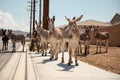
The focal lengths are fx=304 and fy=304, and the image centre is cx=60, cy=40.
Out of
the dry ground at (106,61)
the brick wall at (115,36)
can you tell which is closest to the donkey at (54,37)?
the dry ground at (106,61)

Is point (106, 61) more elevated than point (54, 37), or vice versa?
point (54, 37)

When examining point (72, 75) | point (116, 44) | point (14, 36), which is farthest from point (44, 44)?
point (116, 44)

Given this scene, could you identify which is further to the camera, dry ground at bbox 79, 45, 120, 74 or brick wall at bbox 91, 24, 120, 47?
brick wall at bbox 91, 24, 120, 47

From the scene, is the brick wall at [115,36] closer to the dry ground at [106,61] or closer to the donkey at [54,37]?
the dry ground at [106,61]

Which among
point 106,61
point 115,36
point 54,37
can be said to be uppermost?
point 115,36

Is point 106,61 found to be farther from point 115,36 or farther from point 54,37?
point 115,36

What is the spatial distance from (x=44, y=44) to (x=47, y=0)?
Result: 7.90 metres

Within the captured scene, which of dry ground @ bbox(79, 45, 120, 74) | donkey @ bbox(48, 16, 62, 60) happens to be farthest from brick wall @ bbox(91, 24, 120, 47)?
donkey @ bbox(48, 16, 62, 60)

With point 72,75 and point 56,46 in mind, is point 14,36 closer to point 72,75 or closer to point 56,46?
point 56,46

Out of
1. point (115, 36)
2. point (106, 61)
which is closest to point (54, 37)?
point (106, 61)

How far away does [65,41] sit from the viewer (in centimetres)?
1616

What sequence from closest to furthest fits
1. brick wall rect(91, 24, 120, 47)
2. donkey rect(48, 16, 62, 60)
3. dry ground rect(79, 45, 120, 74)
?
dry ground rect(79, 45, 120, 74)
donkey rect(48, 16, 62, 60)
brick wall rect(91, 24, 120, 47)

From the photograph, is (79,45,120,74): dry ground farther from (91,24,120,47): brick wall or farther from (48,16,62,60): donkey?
(91,24,120,47): brick wall

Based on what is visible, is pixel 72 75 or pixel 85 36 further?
pixel 85 36
